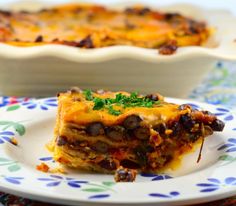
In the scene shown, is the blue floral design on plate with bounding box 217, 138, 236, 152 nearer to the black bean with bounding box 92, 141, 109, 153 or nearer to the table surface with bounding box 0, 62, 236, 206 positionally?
the black bean with bounding box 92, 141, 109, 153

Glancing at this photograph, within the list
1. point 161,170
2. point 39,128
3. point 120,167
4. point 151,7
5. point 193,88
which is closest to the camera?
point 120,167

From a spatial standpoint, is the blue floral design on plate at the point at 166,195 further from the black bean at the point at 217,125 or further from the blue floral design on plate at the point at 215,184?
the black bean at the point at 217,125

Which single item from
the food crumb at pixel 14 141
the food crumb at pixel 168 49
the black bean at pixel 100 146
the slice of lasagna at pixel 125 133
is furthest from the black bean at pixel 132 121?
the food crumb at pixel 168 49

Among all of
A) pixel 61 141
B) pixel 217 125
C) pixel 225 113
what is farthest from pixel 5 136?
pixel 225 113

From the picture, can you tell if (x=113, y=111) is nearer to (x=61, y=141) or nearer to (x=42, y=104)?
(x=61, y=141)

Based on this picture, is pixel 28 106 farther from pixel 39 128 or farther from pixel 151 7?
pixel 151 7

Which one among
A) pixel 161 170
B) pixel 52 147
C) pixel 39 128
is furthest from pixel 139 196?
pixel 39 128
